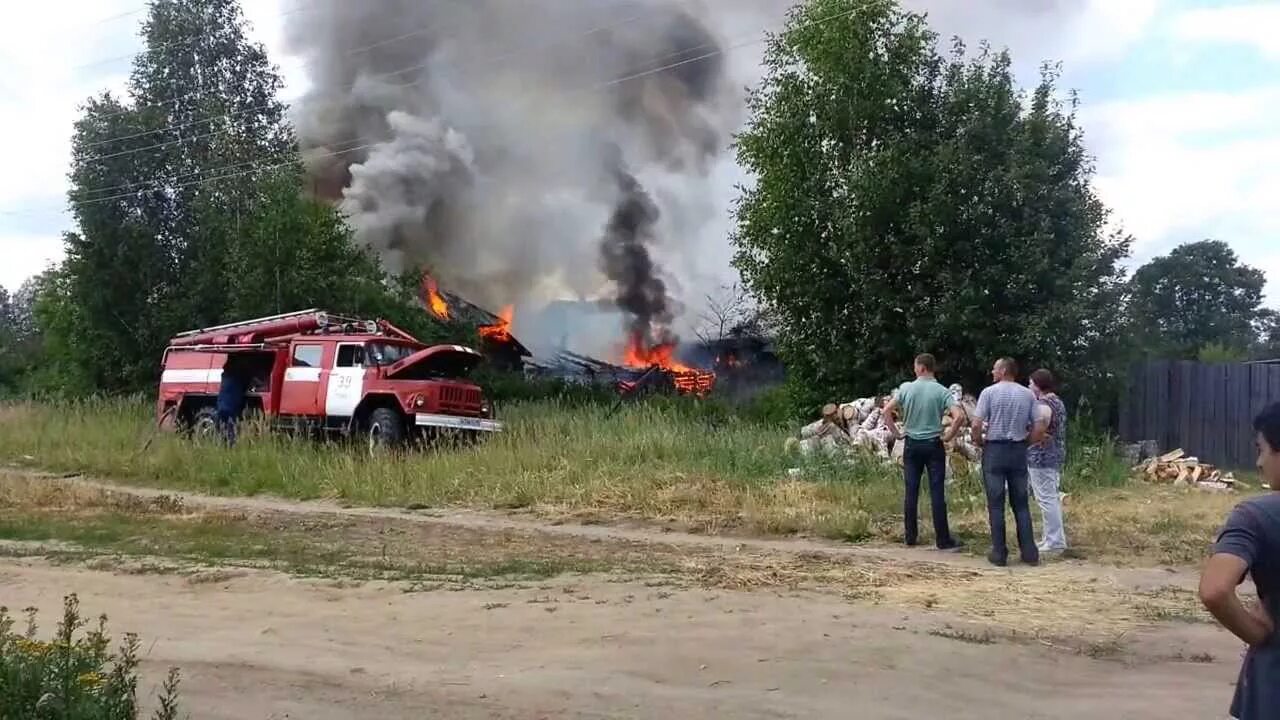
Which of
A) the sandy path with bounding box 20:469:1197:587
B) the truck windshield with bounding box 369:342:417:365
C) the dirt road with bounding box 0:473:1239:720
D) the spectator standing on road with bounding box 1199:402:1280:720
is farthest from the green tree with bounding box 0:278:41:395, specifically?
the spectator standing on road with bounding box 1199:402:1280:720

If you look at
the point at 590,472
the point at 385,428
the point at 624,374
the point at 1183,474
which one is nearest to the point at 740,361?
the point at 624,374

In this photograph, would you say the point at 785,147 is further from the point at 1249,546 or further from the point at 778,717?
the point at 1249,546

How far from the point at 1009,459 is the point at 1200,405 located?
10.1 metres

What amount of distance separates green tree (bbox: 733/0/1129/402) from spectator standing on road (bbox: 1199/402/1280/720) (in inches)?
546

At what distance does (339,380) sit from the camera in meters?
17.6

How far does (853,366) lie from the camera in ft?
60.0

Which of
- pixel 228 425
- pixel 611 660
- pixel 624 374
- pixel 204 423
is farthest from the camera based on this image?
pixel 624 374

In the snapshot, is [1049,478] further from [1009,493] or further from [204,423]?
[204,423]

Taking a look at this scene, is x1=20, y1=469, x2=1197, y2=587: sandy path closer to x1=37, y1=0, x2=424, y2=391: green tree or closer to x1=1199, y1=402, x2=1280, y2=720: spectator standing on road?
x1=1199, y1=402, x2=1280, y2=720: spectator standing on road

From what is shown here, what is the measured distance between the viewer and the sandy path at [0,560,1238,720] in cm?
491

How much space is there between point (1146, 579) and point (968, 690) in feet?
12.4

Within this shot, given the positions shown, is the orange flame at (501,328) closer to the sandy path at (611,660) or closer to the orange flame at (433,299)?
the orange flame at (433,299)

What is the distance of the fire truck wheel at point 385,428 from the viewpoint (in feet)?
54.5

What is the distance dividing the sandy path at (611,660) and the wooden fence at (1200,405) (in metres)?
11.7
